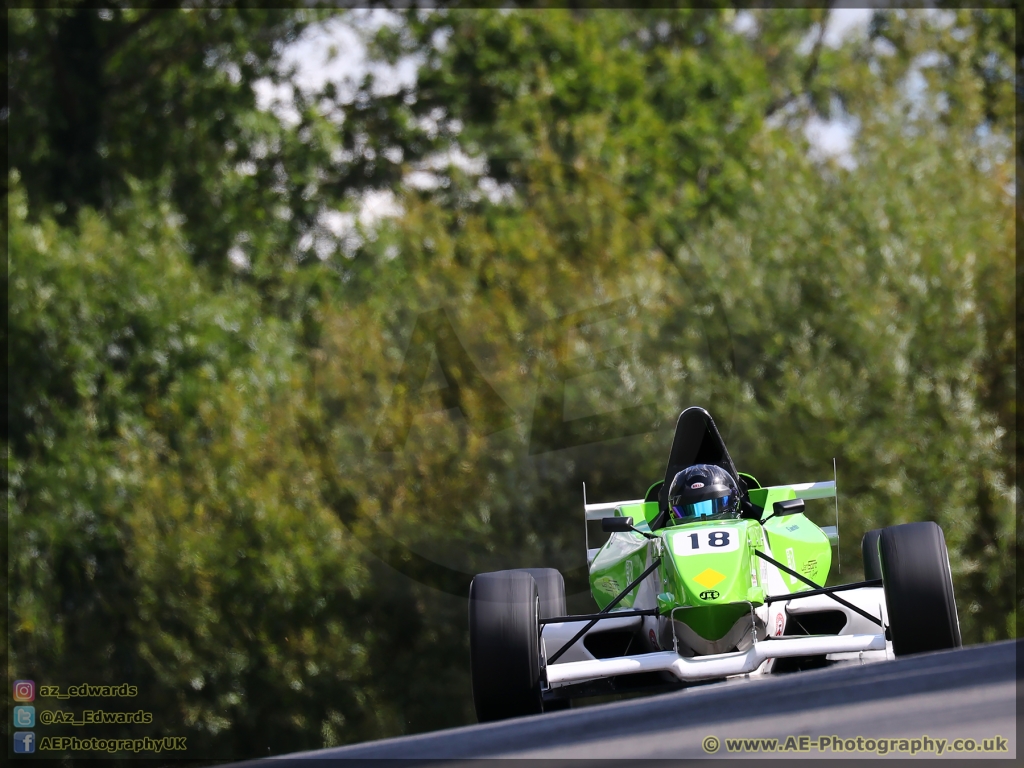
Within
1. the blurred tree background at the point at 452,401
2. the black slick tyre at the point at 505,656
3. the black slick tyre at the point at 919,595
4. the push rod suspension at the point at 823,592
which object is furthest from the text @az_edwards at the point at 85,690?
the black slick tyre at the point at 919,595

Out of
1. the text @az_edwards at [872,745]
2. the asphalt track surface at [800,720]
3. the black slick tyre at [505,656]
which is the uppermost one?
the black slick tyre at [505,656]

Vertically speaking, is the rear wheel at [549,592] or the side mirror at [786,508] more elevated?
the side mirror at [786,508]

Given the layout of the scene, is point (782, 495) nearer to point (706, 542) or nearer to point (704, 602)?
point (706, 542)

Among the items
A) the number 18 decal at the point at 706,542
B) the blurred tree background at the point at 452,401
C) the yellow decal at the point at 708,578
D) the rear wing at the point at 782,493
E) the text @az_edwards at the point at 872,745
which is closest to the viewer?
the text @az_edwards at the point at 872,745

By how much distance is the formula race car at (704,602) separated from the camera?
455 cm

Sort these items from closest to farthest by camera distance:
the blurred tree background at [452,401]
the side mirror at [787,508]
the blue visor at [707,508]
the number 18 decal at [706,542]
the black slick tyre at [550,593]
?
the number 18 decal at [706,542] < the blue visor at [707,508] < the side mirror at [787,508] < the black slick tyre at [550,593] < the blurred tree background at [452,401]

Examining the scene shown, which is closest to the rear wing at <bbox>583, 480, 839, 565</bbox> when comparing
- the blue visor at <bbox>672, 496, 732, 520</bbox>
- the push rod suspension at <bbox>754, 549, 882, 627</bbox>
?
the blue visor at <bbox>672, 496, 732, 520</bbox>

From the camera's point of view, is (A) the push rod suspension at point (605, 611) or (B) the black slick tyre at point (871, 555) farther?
(B) the black slick tyre at point (871, 555)

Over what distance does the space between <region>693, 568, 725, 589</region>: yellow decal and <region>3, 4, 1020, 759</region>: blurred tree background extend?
18.9 feet

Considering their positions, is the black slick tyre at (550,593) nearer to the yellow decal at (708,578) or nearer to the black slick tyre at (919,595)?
the yellow decal at (708,578)

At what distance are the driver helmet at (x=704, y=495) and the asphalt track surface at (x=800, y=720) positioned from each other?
2.15m

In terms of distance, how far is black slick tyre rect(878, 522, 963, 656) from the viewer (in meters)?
4.50

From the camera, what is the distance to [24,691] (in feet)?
34.7

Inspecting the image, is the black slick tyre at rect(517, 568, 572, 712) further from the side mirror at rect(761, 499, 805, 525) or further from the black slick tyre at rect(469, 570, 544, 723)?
the side mirror at rect(761, 499, 805, 525)
